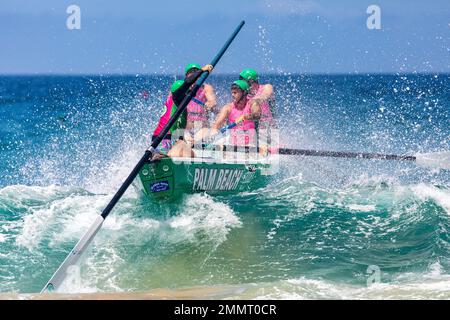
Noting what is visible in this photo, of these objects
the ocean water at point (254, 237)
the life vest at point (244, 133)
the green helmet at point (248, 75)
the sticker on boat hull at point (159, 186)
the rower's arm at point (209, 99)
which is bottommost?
the ocean water at point (254, 237)

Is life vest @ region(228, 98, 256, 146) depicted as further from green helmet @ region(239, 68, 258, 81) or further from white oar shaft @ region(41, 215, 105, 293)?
white oar shaft @ region(41, 215, 105, 293)

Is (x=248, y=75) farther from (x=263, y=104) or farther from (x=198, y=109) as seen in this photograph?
(x=198, y=109)

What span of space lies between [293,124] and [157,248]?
12598 millimetres

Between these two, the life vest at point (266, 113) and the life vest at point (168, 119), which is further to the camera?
the life vest at point (266, 113)

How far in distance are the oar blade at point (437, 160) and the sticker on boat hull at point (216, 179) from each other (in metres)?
3.38

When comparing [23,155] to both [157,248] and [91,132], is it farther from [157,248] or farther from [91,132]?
[157,248]

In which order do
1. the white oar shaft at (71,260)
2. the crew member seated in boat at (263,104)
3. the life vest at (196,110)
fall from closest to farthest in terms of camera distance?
the white oar shaft at (71,260), the life vest at (196,110), the crew member seated in boat at (263,104)

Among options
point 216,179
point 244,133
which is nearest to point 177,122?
point 216,179

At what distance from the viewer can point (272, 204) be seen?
970cm

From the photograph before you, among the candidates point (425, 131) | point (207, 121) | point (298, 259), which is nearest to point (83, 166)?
point (207, 121)

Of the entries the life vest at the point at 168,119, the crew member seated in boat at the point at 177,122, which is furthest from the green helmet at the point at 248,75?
the life vest at the point at 168,119

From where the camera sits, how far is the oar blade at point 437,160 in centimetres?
988

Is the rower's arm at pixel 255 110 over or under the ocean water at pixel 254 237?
over

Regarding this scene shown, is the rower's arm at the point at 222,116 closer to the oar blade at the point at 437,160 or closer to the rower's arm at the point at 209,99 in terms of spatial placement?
the rower's arm at the point at 209,99
